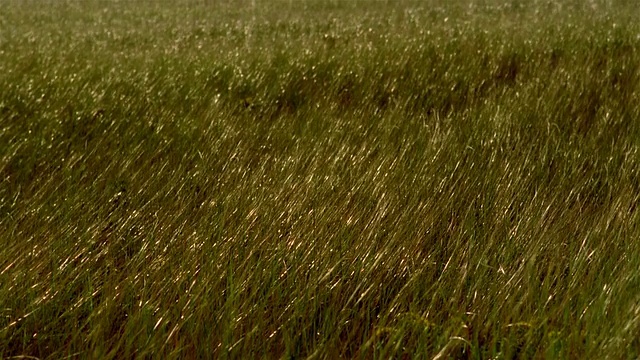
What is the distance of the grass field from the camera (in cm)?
162

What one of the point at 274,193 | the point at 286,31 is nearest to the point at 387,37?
the point at 286,31

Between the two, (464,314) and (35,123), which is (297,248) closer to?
(464,314)

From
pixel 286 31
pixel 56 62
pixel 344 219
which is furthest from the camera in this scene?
pixel 286 31

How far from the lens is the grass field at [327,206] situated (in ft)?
5.32

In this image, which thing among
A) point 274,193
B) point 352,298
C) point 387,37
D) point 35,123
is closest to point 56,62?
point 35,123

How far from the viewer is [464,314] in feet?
5.34

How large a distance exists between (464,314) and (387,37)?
→ 4180mm

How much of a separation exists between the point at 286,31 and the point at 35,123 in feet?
12.8

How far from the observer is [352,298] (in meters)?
1.74

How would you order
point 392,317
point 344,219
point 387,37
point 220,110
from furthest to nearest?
point 387,37 < point 220,110 < point 344,219 < point 392,317

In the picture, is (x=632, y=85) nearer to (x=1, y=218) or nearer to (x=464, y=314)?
(x=464, y=314)

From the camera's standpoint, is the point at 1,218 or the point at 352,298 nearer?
the point at 352,298

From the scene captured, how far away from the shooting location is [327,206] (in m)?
2.20

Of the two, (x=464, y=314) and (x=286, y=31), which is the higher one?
(x=464, y=314)
